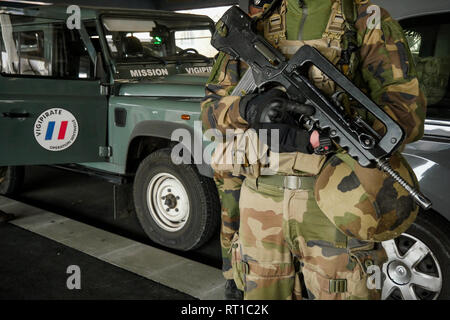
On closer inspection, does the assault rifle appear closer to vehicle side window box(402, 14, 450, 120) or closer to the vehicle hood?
vehicle side window box(402, 14, 450, 120)

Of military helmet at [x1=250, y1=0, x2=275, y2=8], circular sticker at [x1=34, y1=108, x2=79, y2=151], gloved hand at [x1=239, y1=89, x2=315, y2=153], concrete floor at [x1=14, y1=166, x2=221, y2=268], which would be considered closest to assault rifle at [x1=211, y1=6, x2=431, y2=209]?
gloved hand at [x1=239, y1=89, x2=315, y2=153]

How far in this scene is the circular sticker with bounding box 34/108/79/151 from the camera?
345cm

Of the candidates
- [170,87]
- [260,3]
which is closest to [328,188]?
[260,3]

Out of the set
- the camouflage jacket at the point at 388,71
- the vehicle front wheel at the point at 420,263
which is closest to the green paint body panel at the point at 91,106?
the vehicle front wheel at the point at 420,263

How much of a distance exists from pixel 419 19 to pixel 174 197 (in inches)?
79.2

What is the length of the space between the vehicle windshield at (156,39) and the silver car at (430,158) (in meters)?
2.05

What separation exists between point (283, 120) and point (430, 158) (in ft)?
3.75

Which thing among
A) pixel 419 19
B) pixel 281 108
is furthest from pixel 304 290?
pixel 419 19

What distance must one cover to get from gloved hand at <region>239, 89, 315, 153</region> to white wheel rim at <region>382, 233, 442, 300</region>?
4.06 feet

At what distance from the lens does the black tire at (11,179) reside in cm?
480

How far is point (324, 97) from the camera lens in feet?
4.63

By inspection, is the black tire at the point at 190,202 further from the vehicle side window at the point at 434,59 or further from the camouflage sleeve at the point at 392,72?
the camouflage sleeve at the point at 392,72

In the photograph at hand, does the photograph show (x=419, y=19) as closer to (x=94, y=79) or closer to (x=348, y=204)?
(x=348, y=204)
